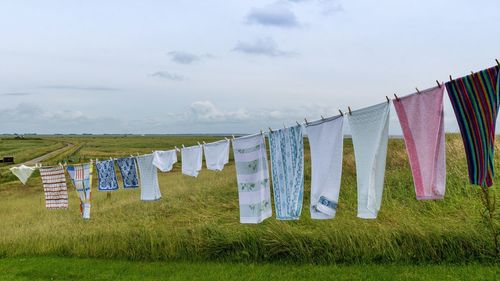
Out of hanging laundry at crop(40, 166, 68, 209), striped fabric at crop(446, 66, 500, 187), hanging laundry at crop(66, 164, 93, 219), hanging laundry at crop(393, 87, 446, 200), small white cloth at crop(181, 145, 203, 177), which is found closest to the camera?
striped fabric at crop(446, 66, 500, 187)

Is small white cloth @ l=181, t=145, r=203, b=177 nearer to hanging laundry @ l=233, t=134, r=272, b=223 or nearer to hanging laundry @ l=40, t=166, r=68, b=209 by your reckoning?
hanging laundry @ l=233, t=134, r=272, b=223

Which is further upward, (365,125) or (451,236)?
(365,125)

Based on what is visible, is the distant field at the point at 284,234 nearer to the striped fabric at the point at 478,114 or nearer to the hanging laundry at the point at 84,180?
the hanging laundry at the point at 84,180

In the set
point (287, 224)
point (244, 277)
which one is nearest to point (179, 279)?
point (244, 277)

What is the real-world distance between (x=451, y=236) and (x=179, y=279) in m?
5.06

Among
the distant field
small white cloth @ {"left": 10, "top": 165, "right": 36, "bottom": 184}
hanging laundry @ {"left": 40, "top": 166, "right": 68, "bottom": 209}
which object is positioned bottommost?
the distant field

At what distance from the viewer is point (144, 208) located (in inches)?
520

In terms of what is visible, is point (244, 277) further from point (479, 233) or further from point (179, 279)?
point (479, 233)

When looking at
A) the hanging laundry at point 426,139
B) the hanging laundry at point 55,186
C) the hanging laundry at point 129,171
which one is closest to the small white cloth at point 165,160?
the hanging laundry at point 129,171

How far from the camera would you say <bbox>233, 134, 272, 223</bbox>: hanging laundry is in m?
7.12

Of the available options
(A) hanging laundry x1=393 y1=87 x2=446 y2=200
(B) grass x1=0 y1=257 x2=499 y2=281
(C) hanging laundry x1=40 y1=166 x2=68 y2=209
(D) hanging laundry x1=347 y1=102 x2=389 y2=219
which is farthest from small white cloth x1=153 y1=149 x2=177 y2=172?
(A) hanging laundry x1=393 y1=87 x2=446 y2=200

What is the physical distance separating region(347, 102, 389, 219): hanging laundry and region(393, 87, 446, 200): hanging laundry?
294 mm

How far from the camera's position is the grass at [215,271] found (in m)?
7.18

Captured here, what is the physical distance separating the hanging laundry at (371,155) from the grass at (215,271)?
226 cm
